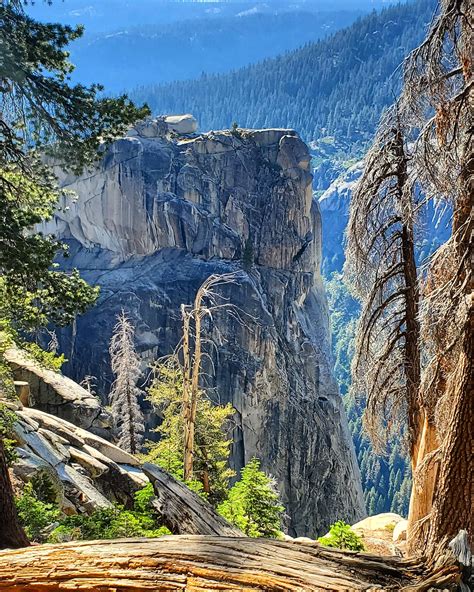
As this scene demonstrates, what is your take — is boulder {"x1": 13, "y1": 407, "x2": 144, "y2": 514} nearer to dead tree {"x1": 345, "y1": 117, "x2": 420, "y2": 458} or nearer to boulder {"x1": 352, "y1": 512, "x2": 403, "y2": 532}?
boulder {"x1": 352, "y1": 512, "x2": 403, "y2": 532}

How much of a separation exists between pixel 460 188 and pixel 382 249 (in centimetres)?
184

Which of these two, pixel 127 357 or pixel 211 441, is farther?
pixel 127 357

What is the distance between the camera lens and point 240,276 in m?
39.2

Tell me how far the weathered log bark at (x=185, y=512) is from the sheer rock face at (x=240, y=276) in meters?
29.4

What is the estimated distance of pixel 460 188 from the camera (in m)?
5.30

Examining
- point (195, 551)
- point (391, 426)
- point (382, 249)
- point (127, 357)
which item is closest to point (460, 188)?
point (382, 249)

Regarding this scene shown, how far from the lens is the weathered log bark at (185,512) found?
5.14 meters

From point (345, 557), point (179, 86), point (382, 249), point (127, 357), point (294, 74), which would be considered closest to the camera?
point (345, 557)

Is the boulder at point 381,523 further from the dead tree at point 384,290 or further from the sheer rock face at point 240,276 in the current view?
the sheer rock face at point 240,276

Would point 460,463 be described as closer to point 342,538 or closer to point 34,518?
point 342,538

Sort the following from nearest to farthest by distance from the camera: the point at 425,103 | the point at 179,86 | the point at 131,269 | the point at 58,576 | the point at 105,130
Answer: the point at 58,576, the point at 425,103, the point at 105,130, the point at 131,269, the point at 179,86

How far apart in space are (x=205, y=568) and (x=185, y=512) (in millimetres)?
2926

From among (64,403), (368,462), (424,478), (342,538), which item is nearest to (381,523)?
(342,538)

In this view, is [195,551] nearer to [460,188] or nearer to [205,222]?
Answer: [460,188]
